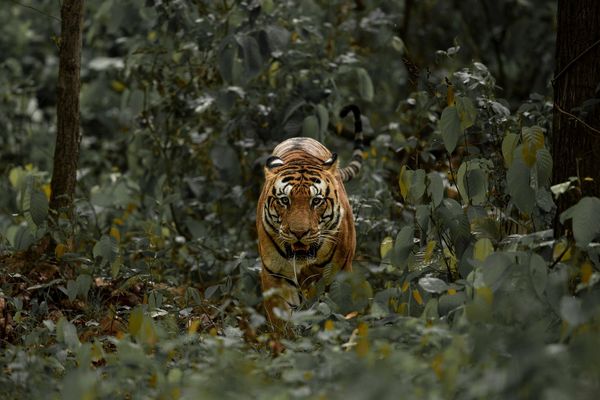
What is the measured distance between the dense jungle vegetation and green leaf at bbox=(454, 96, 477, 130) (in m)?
0.01

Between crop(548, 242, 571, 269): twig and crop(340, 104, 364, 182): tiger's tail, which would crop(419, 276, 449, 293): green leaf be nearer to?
crop(548, 242, 571, 269): twig

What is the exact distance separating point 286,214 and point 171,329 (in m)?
1.46

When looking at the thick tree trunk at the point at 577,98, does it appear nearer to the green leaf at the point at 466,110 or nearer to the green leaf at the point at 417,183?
the green leaf at the point at 466,110

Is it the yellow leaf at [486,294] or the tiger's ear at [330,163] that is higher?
the yellow leaf at [486,294]

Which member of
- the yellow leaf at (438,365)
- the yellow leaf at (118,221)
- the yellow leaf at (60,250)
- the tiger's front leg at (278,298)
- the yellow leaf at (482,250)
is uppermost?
the yellow leaf at (438,365)

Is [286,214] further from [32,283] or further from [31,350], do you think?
[31,350]

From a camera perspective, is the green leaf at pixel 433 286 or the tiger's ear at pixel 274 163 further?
the tiger's ear at pixel 274 163

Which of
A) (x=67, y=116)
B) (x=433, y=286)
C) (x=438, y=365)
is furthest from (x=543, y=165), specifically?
(x=67, y=116)

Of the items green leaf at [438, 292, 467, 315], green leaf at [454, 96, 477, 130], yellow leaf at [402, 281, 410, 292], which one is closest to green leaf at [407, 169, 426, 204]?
green leaf at [454, 96, 477, 130]

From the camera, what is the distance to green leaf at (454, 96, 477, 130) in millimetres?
4816

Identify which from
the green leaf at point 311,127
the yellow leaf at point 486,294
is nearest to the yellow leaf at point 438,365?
the yellow leaf at point 486,294

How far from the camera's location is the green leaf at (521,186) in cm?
445

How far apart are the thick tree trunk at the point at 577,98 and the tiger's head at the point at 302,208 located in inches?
59.7

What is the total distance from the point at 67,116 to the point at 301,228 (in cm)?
161
